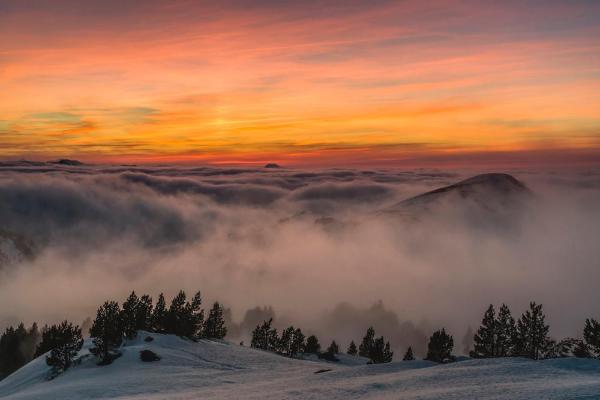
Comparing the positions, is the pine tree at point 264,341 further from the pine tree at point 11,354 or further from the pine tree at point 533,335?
the pine tree at point 11,354

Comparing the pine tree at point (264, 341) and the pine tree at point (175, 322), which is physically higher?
the pine tree at point (175, 322)

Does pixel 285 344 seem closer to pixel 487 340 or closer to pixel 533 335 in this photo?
pixel 487 340

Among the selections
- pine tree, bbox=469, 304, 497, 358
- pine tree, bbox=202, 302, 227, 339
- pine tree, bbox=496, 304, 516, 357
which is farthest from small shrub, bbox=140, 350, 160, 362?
pine tree, bbox=496, 304, 516, 357

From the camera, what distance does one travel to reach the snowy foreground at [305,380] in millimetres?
34812

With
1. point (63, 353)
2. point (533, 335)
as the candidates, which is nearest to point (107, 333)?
point (63, 353)

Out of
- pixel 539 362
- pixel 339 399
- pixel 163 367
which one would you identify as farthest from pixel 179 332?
pixel 539 362


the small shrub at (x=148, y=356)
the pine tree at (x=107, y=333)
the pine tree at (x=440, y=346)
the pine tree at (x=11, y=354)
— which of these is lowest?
the pine tree at (x=11, y=354)

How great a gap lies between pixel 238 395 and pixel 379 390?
1329 cm

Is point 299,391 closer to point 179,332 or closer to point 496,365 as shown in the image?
point 496,365

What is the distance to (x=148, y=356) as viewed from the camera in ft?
221

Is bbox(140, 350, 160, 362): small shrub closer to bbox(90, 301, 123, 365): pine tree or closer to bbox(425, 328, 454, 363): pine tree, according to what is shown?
bbox(90, 301, 123, 365): pine tree

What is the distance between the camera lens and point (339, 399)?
38.0m

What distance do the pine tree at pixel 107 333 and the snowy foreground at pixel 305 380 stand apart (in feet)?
6.58

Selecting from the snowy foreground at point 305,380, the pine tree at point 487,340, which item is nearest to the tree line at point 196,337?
the pine tree at point 487,340
